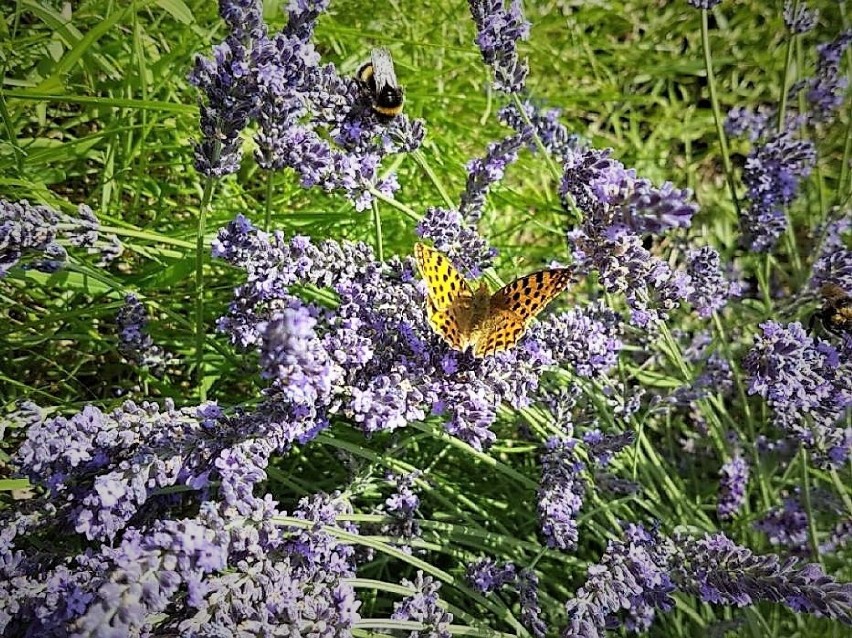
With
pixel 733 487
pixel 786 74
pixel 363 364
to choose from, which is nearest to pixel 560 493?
pixel 363 364

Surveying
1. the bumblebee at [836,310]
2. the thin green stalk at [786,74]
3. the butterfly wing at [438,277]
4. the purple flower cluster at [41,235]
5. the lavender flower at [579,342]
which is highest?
the thin green stalk at [786,74]

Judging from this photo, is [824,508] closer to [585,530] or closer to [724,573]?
[585,530]

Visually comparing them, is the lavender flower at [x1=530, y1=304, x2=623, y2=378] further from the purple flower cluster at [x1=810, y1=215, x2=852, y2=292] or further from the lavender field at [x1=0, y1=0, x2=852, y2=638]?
the purple flower cluster at [x1=810, y1=215, x2=852, y2=292]

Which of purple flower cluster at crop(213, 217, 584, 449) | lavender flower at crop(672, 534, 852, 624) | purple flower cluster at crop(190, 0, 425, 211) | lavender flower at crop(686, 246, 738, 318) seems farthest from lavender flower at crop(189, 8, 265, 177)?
lavender flower at crop(672, 534, 852, 624)

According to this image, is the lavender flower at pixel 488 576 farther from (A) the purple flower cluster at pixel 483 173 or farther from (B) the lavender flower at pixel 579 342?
(A) the purple flower cluster at pixel 483 173

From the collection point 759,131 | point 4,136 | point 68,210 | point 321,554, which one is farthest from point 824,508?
point 4,136

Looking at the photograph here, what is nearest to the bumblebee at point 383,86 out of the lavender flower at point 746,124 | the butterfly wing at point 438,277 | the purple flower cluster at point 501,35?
the purple flower cluster at point 501,35
